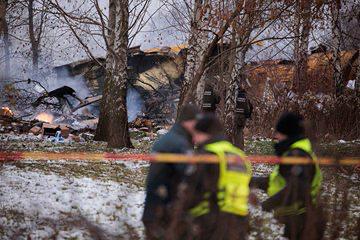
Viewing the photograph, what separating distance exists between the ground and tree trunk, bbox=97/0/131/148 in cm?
48

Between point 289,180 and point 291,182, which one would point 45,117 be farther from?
point 291,182

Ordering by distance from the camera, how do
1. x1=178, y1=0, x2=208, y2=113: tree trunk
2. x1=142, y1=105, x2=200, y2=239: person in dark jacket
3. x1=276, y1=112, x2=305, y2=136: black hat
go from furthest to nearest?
x1=178, y1=0, x2=208, y2=113: tree trunk < x1=276, y1=112, x2=305, y2=136: black hat < x1=142, y1=105, x2=200, y2=239: person in dark jacket

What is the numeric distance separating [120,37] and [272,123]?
8496mm

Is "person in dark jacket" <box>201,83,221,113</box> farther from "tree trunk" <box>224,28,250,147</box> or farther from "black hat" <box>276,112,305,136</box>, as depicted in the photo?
"black hat" <box>276,112,305,136</box>

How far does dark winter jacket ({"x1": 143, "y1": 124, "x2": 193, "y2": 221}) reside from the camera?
400 centimetres

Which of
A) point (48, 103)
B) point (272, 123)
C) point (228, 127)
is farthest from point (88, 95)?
point (228, 127)

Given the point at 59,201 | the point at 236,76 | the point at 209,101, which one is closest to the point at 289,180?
the point at 59,201

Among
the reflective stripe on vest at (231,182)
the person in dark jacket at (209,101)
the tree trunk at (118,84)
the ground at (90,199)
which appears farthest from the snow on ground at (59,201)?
the person in dark jacket at (209,101)

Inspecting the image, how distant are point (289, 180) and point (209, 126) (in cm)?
67

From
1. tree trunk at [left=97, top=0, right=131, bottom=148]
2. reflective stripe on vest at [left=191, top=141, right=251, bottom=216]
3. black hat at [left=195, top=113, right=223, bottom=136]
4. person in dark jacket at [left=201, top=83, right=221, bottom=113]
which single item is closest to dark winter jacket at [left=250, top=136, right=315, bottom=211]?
reflective stripe on vest at [left=191, top=141, right=251, bottom=216]

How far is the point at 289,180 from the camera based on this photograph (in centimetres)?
395

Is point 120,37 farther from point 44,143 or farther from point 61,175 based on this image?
point 61,175

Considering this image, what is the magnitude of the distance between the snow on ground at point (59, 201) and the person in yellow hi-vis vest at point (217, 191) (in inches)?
20.6

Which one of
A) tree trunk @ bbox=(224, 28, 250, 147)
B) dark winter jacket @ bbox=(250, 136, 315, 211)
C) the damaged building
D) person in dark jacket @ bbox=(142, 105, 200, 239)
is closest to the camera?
dark winter jacket @ bbox=(250, 136, 315, 211)
